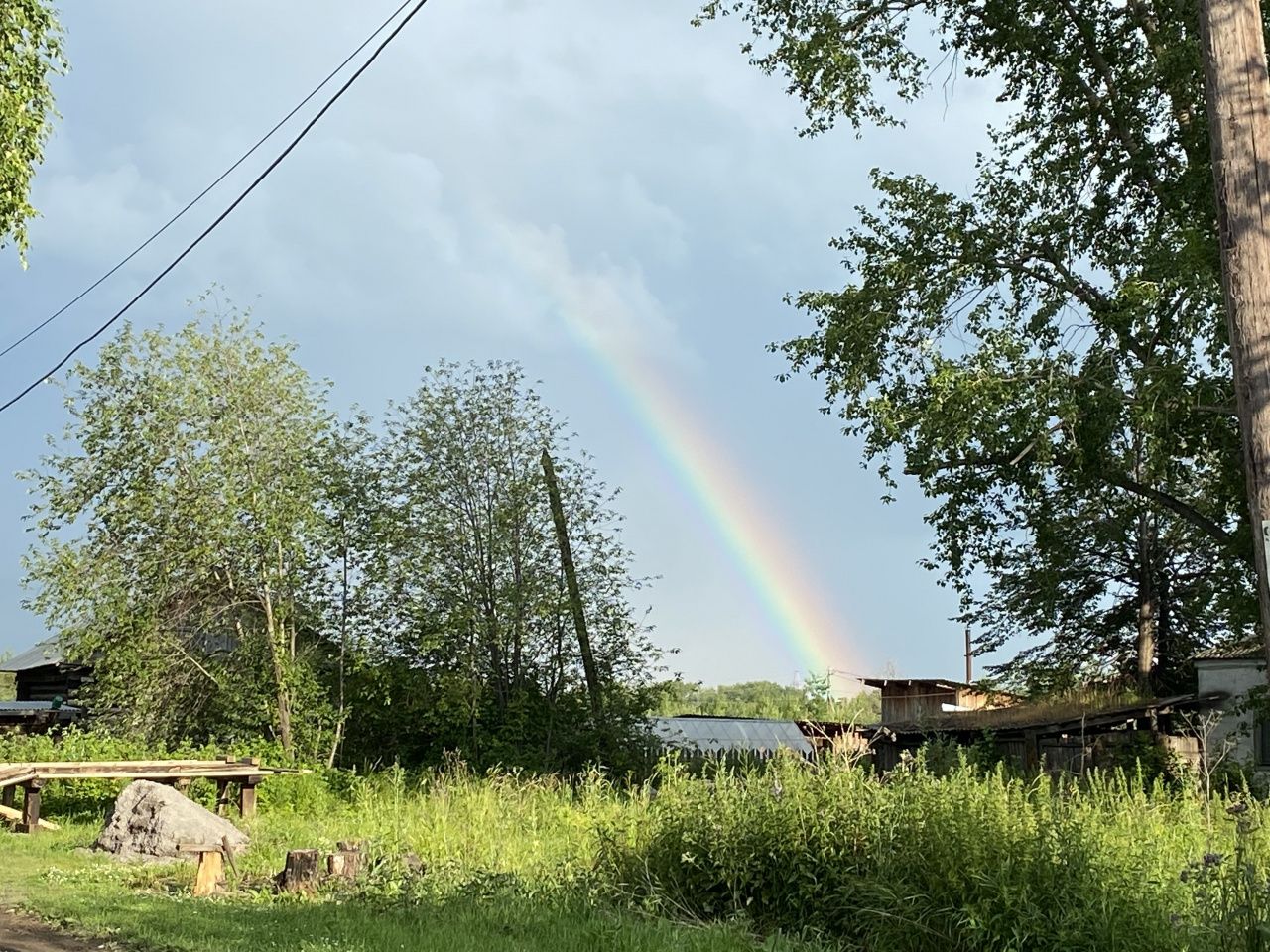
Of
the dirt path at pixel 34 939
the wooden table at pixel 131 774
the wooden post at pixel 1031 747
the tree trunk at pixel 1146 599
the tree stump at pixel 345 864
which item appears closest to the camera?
the dirt path at pixel 34 939

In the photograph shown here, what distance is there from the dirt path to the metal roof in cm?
1327

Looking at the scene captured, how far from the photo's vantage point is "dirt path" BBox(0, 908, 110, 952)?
814cm

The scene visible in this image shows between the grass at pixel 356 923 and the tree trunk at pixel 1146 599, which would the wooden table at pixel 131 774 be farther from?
the tree trunk at pixel 1146 599

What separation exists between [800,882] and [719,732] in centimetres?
1920

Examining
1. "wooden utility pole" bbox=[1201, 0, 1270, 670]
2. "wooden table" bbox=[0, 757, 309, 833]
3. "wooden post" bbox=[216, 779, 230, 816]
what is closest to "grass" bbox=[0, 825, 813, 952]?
"wooden utility pole" bbox=[1201, 0, 1270, 670]

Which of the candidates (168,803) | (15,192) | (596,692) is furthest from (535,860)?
(596,692)

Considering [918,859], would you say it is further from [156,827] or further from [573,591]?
[573,591]

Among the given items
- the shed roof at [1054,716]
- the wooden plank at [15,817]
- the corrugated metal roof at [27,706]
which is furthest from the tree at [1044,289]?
the corrugated metal roof at [27,706]

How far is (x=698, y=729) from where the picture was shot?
1061 inches

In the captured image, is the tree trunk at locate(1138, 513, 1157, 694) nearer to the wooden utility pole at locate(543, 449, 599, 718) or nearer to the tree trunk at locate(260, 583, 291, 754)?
the wooden utility pole at locate(543, 449, 599, 718)

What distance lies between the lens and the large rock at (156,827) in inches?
543

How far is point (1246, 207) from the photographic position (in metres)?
6.86

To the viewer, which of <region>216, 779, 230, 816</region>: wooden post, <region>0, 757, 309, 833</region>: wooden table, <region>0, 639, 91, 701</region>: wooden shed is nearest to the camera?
<region>0, 757, 309, 833</region>: wooden table

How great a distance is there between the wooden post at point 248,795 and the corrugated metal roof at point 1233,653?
17.8 meters
